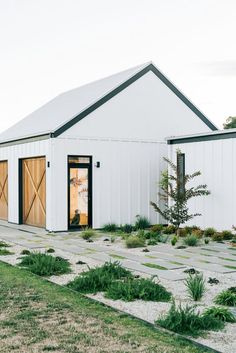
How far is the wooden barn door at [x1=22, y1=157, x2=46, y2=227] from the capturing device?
15.5 m

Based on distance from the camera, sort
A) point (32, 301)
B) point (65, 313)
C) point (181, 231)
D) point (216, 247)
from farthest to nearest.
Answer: point (181, 231) < point (216, 247) < point (32, 301) < point (65, 313)

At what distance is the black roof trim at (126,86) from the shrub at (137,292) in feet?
29.1

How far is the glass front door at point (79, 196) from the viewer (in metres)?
14.8

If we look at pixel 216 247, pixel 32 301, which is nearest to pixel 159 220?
pixel 216 247

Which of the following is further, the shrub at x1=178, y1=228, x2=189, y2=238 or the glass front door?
the glass front door

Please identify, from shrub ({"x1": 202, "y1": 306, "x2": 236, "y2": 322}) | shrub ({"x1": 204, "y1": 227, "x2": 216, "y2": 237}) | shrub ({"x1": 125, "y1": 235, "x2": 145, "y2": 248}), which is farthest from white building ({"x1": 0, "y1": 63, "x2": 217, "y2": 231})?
shrub ({"x1": 202, "y1": 306, "x2": 236, "y2": 322})

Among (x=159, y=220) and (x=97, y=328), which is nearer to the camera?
(x=97, y=328)

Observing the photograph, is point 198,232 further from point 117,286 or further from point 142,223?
point 117,286

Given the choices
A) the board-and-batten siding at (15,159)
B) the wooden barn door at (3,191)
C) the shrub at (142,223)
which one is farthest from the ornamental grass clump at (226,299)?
the wooden barn door at (3,191)

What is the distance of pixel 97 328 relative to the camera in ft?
15.7

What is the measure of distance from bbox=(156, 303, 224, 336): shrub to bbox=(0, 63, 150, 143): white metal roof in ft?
33.5

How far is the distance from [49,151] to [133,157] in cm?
300

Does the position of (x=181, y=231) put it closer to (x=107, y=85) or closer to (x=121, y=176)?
(x=121, y=176)

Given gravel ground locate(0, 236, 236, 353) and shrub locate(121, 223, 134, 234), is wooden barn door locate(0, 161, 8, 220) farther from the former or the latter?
gravel ground locate(0, 236, 236, 353)
